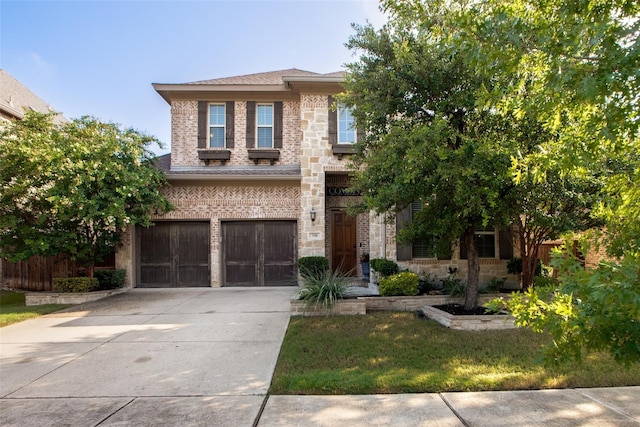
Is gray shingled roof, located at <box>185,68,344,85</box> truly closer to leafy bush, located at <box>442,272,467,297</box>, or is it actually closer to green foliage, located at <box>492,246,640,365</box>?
leafy bush, located at <box>442,272,467,297</box>

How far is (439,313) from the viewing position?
671 cm

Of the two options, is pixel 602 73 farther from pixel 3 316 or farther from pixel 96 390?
pixel 3 316

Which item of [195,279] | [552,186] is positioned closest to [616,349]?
[552,186]

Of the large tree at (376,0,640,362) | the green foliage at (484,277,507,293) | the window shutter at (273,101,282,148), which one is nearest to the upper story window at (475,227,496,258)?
the green foliage at (484,277,507,293)

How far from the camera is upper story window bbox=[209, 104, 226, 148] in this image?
1202 centimetres

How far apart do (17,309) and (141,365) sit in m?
6.50

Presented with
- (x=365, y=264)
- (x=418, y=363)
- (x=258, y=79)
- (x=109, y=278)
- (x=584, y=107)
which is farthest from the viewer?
(x=258, y=79)

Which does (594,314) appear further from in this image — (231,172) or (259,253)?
(231,172)

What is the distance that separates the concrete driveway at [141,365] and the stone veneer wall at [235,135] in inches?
219

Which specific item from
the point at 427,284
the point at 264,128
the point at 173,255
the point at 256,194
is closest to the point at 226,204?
the point at 256,194

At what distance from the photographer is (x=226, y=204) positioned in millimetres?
11414

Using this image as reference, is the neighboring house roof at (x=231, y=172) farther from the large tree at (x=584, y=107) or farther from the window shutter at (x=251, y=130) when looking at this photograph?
the large tree at (x=584, y=107)

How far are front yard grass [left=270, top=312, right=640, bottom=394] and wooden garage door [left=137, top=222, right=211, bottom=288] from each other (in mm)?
6227

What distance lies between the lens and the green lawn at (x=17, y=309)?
24.0 ft
